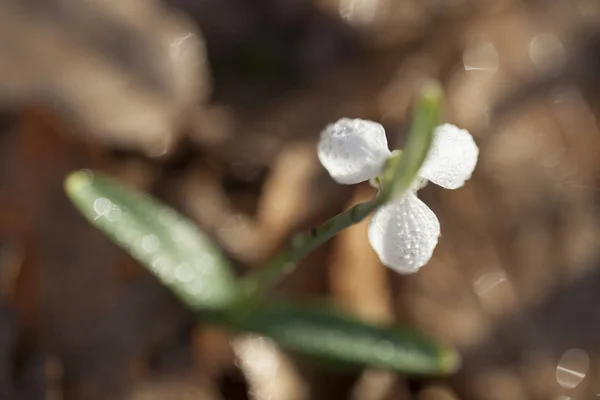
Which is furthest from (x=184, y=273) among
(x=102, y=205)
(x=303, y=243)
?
(x=303, y=243)

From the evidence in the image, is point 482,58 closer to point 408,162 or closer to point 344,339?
point 344,339

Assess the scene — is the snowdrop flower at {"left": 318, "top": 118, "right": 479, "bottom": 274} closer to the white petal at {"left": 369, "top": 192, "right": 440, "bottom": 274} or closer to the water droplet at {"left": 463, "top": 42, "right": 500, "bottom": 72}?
the white petal at {"left": 369, "top": 192, "right": 440, "bottom": 274}

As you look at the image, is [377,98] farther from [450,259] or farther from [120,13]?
[120,13]

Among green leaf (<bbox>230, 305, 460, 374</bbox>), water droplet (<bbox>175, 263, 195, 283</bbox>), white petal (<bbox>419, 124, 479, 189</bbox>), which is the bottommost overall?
green leaf (<bbox>230, 305, 460, 374</bbox>)

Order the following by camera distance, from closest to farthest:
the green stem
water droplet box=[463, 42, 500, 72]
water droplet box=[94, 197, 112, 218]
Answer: the green stem
water droplet box=[94, 197, 112, 218]
water droplet box=[463, 42, 500, 72]

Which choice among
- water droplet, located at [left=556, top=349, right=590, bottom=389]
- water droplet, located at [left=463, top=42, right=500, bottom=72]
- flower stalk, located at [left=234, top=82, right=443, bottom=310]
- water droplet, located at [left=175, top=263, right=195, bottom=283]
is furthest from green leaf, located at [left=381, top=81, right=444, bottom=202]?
water droplet, located at [left=463, top=42, right=500, bottom=72]

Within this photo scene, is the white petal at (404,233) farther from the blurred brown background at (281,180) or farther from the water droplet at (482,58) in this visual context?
the water droplet at (482,58)

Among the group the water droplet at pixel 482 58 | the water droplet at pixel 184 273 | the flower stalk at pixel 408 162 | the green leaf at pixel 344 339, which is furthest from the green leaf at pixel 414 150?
the water droplet at pixel 482 58
